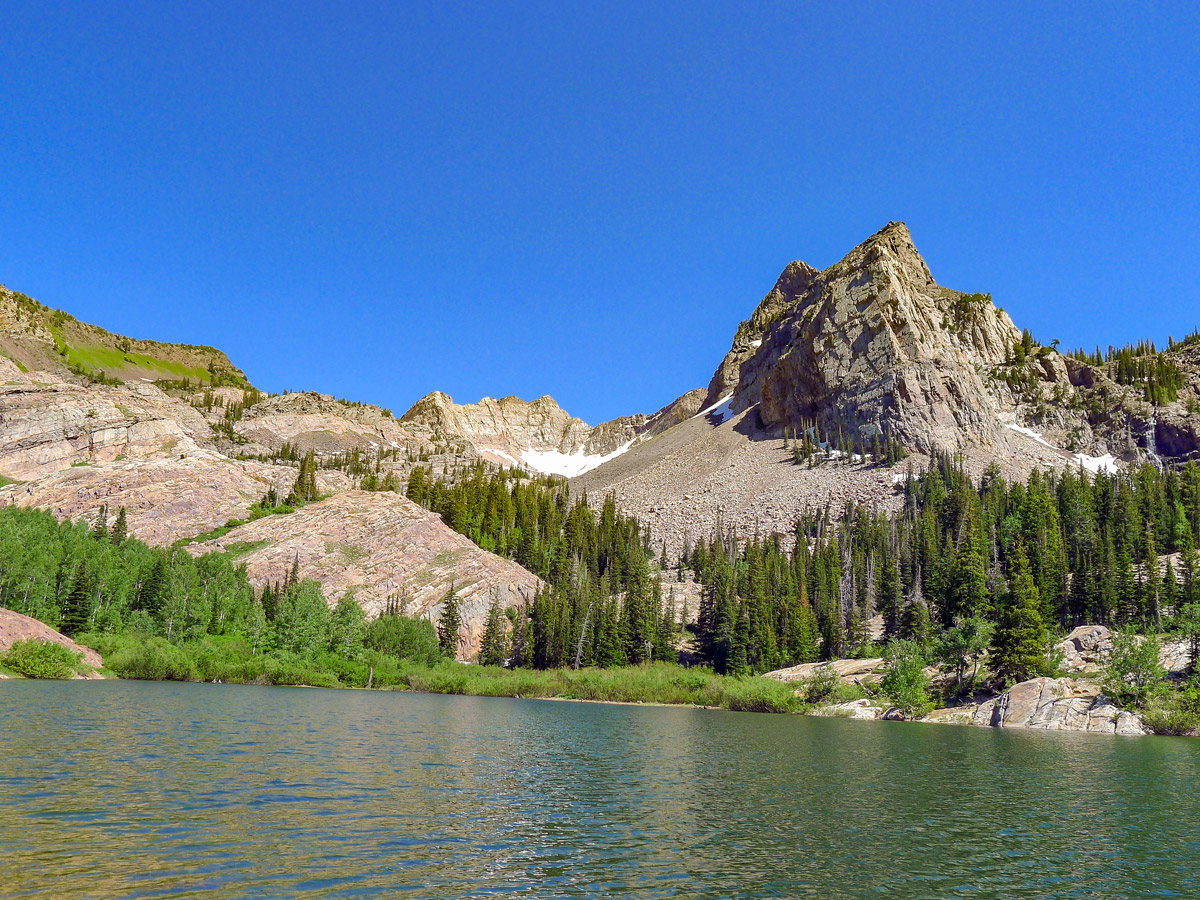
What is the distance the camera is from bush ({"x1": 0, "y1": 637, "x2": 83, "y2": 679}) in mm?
68750

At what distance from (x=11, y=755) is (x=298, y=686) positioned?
62828mm

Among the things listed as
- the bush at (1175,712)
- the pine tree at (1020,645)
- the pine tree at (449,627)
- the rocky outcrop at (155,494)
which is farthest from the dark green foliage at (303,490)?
the bush at (1175,712)

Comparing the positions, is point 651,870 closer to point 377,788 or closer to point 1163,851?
point 377,788

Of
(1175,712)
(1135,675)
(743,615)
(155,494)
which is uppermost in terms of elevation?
(155,494)

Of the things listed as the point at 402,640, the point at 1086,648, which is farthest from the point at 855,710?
the point at 402,640

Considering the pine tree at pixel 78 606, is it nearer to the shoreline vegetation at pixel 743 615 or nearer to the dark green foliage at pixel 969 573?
the shoreline vegetation at pixel 743 615

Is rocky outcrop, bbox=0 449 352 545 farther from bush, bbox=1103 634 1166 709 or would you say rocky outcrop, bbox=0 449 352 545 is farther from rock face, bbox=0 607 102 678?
bush, bbox=1103 634 1166 709

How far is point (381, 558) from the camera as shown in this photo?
12531cm

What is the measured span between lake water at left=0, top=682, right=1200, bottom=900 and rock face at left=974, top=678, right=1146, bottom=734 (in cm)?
2035

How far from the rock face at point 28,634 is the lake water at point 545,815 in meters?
35.9

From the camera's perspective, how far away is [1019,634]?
7494 cm

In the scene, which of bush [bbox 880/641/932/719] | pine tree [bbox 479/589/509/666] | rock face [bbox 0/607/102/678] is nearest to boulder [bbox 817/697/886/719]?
bush [bbox 880/641/932/719]

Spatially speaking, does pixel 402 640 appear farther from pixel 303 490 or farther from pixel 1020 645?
pixel 1020 645

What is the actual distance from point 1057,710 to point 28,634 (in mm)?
100505
